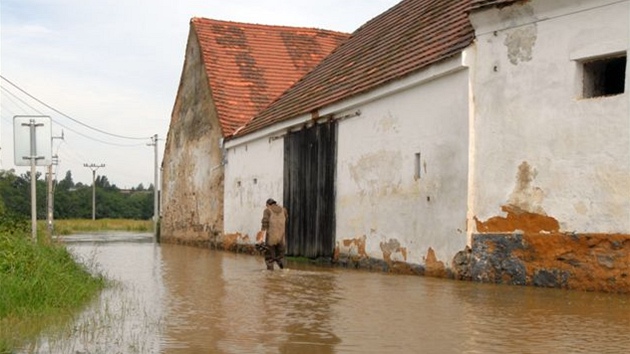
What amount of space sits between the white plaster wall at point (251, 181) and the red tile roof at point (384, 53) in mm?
679

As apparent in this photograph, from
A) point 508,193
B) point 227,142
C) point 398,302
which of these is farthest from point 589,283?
point 227,142

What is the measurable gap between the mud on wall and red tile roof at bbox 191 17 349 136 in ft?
2.18

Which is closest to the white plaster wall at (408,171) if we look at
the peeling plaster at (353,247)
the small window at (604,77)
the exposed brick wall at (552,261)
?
the peeling plaster at (353,247)

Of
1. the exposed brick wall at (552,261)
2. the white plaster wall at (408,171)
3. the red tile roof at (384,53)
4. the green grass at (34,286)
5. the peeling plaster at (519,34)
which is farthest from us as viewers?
the red tile roof at (384,53)

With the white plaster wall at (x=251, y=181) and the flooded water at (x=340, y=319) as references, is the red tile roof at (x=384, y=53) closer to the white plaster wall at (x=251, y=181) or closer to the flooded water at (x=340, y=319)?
the white plaster wall at (x=251, y=181)

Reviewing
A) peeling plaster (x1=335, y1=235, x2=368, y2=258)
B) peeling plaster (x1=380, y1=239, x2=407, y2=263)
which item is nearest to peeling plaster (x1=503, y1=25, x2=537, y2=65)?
peeling plaster (x1=380, y1=239, x2=407, y2=263)

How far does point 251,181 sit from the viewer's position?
24797 millimetres

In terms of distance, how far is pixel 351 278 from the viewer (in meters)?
14.5

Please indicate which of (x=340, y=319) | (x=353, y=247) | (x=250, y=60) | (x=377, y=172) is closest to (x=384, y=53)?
(x=377, y=172)

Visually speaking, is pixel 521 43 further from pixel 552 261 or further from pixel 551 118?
pixel 552 261

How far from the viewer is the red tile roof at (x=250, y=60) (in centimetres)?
2827

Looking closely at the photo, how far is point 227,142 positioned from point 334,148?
334 inches

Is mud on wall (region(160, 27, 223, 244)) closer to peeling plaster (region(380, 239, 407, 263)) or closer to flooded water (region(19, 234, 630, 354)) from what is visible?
peeling plaster (region(380, 239, 407, 263))

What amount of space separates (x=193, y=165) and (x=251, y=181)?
24.7ft
